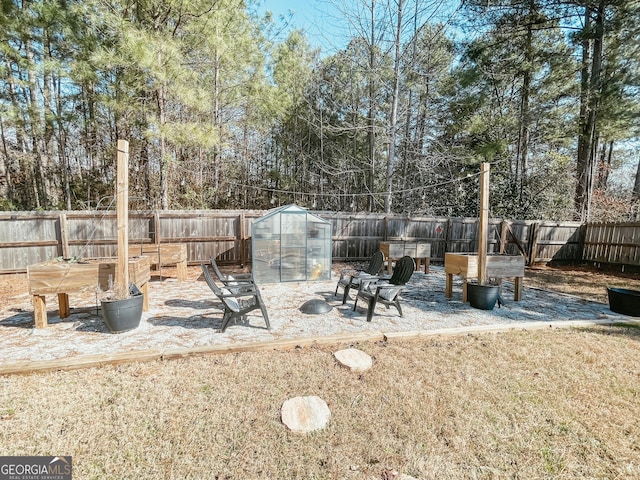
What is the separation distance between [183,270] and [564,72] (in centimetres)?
1436

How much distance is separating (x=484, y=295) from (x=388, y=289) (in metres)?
1.78

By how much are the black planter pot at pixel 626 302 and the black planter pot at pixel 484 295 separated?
6.77ft

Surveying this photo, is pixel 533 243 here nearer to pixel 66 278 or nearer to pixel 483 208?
pixel 483 208

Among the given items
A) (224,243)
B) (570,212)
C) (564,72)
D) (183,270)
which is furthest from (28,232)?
(570,212)

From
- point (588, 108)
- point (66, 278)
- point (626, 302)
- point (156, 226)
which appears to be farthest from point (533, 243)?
point (66, 278)

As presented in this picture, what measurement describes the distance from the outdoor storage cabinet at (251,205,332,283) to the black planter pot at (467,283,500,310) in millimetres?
3506

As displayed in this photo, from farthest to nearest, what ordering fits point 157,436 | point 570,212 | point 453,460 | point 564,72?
point 570,212 → point 564,72 → point 157,436 → point 453,460

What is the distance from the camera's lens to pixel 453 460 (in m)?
2.00

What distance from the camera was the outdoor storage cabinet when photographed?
7.04 m

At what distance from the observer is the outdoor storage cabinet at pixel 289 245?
7039 millimetres

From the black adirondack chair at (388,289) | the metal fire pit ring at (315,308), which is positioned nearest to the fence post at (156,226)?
the metal fire pit ring at (315,308)

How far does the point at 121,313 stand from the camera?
387cm

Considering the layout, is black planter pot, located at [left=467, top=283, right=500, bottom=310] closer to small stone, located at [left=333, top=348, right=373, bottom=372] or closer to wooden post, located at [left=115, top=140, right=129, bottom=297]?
small stone, located at [left=333, top=348, right=373, bottom=372]

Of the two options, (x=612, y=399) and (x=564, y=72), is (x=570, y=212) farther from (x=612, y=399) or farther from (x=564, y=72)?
(x=612, y=399)
